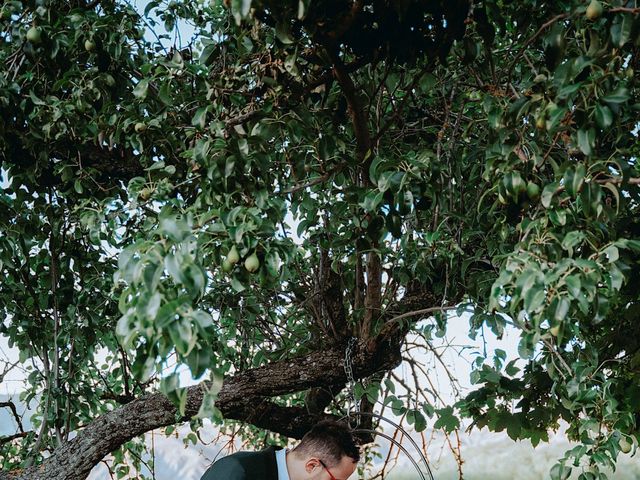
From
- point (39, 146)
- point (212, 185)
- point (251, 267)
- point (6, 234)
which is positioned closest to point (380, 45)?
point (212, 185)

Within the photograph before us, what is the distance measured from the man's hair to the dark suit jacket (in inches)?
5.1

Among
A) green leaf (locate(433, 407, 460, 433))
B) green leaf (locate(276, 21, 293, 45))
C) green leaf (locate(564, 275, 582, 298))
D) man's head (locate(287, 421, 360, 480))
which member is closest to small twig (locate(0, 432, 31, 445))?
man's head (locate(287, 421, 360, 480))

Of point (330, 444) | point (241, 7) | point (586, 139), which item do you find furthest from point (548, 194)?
point (330, 444)

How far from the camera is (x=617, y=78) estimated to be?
1.66 meters

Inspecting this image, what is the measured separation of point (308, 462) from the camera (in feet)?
8.27

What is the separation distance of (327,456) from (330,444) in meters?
0.04

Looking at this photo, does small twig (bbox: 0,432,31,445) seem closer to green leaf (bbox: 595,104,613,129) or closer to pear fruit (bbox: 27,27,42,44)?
pear fruit (bbox: 27,27,42,44)

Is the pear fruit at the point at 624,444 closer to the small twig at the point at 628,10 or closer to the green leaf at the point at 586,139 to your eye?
the green leaf at the point at 586,139

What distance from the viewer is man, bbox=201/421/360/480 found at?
8.24 feet

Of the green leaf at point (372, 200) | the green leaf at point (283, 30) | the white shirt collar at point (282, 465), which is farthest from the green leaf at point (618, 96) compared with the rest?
the white shirt collar at point (282, 465)

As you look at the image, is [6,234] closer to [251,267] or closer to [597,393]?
[251,267]

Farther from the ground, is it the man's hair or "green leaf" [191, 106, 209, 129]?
"green leaf" [191, 106, 209, 129]

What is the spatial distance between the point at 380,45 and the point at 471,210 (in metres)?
0.81

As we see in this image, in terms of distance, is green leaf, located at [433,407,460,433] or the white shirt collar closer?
the white shirt collar
